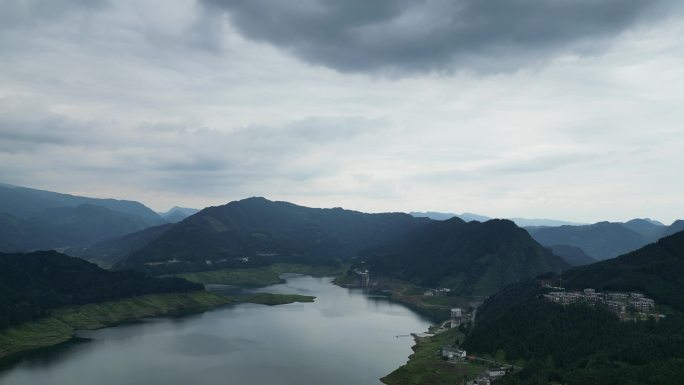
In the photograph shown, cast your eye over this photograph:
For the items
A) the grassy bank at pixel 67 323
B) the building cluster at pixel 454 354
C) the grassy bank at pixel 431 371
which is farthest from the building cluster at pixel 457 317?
the grassy bank at pixel 67 323

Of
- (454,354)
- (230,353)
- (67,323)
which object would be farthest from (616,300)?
(67,323)

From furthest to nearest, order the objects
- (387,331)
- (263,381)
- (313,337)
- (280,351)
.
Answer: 1. (387,331)
2. (313,337)
3. (280,351)
4. (263,381)

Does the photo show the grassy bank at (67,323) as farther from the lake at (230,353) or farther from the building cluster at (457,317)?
the building cluster at (457,317)

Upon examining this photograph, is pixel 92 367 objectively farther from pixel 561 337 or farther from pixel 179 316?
pixel 561 337

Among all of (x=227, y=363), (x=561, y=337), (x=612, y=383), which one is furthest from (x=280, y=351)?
(x=612, y=383)

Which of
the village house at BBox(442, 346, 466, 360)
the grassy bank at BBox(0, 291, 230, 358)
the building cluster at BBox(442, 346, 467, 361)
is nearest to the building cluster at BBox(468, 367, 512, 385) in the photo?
the building cluster at BBox(442, 346, 467, 361)
